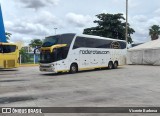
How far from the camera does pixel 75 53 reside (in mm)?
23891

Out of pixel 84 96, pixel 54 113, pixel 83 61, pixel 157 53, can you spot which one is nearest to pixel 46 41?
pixel 83 61

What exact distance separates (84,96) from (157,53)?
2570 cm

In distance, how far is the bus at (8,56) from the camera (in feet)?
92.9

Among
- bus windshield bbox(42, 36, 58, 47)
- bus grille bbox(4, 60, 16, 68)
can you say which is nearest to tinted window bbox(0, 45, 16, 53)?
bus grille bbox(4, 60, 16, 68)

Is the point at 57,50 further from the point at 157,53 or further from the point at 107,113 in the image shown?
the point at 157,53

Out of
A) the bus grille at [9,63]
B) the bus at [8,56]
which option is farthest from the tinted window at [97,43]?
the bus grille at [9,63]

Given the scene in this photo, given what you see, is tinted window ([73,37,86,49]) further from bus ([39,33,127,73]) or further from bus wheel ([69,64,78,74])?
bus wheel ([69,64,78,74])

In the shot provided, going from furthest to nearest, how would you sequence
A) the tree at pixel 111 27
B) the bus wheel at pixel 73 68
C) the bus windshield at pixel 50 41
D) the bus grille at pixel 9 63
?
1. the tree at pixel 111 27
2. the bus grille at pixel 9 63
3. the bus wheel at pixel 73 68
4. the bus windshield at pixel 50 41

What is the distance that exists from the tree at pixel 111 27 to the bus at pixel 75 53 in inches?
1011

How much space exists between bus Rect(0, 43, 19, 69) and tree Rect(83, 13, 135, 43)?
91.8 feet

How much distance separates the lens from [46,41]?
22938 millimetres

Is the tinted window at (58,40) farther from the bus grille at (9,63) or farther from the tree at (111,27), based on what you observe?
the tree at (111,27)

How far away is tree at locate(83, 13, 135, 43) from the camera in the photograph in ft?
179

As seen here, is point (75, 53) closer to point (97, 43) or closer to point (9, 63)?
point (97, 43)
